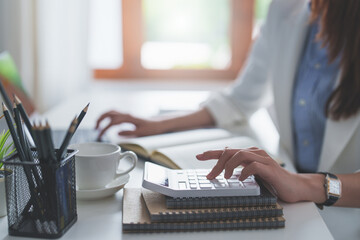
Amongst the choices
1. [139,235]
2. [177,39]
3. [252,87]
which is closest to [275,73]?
[252,87]

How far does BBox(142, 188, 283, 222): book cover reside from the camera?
0.65 metres

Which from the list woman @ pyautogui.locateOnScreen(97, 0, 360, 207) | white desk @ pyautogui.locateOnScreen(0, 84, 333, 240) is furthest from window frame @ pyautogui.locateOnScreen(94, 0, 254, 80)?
white desk @ pyautogui.locateOnScreen(0, 84, 333, 240)

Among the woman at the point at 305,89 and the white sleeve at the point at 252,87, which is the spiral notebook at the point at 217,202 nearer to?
the woman at the point at 305,89

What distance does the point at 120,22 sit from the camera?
228 centimetres

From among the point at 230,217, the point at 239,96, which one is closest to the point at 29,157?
the point at 230,217

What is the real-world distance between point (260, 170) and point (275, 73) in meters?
0.68

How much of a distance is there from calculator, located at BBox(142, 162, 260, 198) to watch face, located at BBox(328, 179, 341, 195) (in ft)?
0.50

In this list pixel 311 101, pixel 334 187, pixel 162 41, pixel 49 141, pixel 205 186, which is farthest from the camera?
pixel 162 41

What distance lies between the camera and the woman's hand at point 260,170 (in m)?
0.72

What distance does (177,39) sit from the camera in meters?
2.34

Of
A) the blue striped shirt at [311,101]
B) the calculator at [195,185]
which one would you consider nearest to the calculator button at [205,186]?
the calculator at [195,185]

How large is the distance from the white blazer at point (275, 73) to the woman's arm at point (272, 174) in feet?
1.34

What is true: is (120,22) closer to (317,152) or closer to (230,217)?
(317,152)

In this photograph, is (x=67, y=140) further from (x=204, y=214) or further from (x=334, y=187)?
(x=334, y=187)
